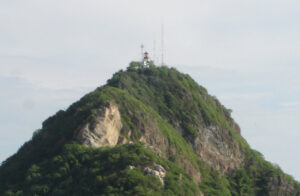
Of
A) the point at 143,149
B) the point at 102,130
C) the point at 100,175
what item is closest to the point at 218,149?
the point at 102,130

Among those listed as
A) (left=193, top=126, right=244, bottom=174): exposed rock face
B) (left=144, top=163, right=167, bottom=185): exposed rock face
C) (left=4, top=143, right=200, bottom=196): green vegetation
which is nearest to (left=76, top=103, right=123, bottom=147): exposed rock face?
(left=4, top=143, right=200, bottom=196): green vegetation

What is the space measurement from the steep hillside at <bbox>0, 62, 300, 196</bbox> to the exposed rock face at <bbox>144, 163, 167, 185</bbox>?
0.42ft

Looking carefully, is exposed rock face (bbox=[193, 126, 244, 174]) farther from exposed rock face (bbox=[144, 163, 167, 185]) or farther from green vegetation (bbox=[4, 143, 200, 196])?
exposed rock face (bbox=[144, 163, 167, 185])

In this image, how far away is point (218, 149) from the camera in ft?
436

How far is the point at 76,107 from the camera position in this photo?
11350cm

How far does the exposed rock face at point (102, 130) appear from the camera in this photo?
103 meters

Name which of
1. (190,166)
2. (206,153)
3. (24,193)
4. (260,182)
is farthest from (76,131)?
(260,182)

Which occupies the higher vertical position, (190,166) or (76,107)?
(76,107)

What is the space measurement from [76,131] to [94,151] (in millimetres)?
5074

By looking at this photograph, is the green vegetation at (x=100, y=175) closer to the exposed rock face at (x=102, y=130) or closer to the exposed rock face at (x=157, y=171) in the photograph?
the exposed rock face at (x=157, y=171)

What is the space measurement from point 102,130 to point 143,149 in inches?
296

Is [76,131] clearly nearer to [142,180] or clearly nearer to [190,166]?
[142,180]

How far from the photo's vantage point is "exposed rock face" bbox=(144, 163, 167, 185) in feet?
312

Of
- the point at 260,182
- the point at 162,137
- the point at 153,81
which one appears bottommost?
the point at 260,182
